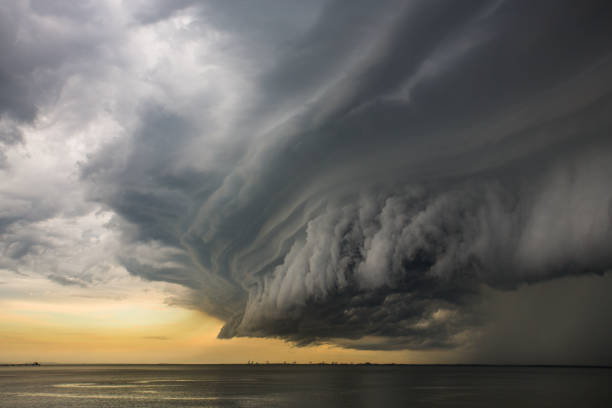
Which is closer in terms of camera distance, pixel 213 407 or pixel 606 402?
pixel 213 407

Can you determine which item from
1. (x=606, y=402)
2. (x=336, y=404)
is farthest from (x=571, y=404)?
(x=336, y=404)

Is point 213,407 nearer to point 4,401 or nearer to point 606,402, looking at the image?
point 4,401

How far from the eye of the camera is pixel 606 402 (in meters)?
97.2

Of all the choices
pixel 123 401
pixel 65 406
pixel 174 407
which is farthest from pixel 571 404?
pixel 65 406

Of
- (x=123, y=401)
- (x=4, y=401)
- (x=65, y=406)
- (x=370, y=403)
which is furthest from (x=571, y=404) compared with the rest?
(x=4, y=401)

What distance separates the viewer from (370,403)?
9944 cm

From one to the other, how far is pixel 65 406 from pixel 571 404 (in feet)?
374

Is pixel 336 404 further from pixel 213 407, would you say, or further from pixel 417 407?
pixel 213 407

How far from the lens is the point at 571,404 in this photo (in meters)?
95.8

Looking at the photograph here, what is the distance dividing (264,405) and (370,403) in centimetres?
2586

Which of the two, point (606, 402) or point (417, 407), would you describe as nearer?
point (417, 407)

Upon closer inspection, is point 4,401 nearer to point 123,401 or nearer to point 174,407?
point 123,401

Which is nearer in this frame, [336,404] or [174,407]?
[174,407]

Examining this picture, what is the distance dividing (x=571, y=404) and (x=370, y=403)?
4604cm
